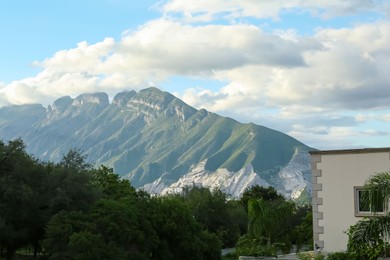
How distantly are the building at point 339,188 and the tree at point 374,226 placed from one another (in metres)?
1.20

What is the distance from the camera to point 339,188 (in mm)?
19953

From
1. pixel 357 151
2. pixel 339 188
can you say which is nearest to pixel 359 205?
pixel 339 188

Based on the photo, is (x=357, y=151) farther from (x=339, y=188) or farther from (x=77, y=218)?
(x=77, y=218)

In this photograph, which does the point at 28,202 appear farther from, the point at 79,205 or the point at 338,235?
the point at 338,235

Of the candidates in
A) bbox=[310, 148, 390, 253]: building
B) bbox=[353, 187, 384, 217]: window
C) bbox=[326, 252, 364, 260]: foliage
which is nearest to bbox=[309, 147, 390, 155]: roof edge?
bbox=[310, 148, 390, 253]: building

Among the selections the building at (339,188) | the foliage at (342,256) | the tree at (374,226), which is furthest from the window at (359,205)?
the foliage at (342,256)

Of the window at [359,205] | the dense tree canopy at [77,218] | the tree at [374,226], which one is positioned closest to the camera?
the tree at [374,226]

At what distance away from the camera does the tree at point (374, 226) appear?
15.1 m

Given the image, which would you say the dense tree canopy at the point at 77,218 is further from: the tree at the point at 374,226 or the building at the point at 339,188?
the tree at the point at 374,226

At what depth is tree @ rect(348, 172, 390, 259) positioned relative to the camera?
1515 centimetres

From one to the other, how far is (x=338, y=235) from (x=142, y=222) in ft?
26.3

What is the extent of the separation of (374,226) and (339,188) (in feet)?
13.9

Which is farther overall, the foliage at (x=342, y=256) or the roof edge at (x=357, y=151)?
the roof edge at (x=357, y=151)

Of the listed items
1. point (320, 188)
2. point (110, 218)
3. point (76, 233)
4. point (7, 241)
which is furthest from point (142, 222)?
point (320, 188)
